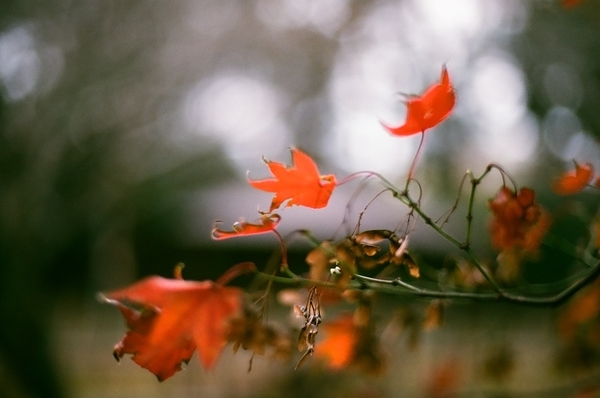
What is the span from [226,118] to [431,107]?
3.60 meters

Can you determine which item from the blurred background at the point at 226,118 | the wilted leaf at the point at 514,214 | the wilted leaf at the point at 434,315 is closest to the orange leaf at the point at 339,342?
the wilted leaf at the point at 434,315

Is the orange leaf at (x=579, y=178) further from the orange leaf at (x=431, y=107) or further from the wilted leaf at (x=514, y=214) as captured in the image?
the orange leaf at (x=431, y=107)

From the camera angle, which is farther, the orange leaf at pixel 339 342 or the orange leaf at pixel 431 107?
the orange leaf at pixel 339 342

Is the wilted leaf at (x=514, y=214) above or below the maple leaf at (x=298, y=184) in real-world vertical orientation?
below

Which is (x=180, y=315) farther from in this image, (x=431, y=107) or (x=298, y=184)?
(x=431, y=107)

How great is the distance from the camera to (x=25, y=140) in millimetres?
2139

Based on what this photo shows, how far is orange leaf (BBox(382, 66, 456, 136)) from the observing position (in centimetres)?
42

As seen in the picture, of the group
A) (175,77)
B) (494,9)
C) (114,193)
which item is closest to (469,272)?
(494,9)

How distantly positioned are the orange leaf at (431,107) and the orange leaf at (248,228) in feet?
0.44

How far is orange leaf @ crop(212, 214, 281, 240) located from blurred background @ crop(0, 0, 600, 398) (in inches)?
43.5

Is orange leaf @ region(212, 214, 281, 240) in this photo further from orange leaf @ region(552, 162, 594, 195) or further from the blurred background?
the blurred background

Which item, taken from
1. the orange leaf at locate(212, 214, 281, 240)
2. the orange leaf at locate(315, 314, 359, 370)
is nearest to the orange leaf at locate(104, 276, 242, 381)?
the orange leaf at locate(212, 214, 281, 240)

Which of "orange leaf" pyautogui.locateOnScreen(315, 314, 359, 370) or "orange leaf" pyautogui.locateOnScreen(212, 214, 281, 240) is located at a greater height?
"orange leaf" pyautogui.locateOnScreen(212, 214, 281, 240)

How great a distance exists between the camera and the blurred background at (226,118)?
2074mm
